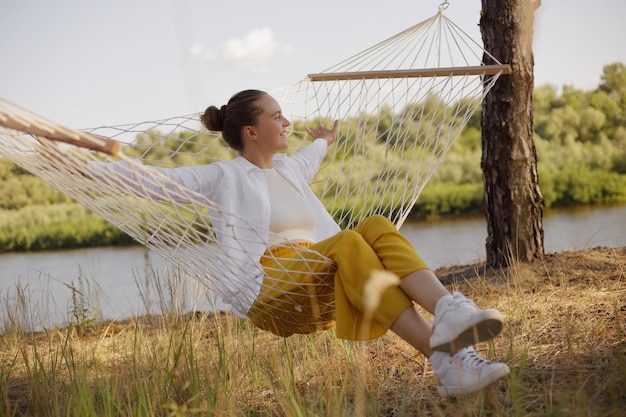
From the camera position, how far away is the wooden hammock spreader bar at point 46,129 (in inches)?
52.6

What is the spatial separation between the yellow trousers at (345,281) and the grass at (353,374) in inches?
5.6

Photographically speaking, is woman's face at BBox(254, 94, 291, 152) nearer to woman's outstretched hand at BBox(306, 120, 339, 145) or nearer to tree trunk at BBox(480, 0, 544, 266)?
woman's outstretched hand at BBox(306, 120, 339, 145)

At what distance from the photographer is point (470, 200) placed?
7652mm

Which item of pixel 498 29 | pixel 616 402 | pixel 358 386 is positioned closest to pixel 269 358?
pixel 358 386

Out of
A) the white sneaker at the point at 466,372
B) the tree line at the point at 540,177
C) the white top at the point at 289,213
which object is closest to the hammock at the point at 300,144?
the white top at the point at 289,213

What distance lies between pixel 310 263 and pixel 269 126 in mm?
592

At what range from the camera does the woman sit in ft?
5.25

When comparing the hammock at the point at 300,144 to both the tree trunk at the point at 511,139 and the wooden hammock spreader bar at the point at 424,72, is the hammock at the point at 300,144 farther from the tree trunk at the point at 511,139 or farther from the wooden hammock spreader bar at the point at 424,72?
the tree trunk at the point at 511,139

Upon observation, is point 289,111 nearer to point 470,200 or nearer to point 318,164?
point 318,164

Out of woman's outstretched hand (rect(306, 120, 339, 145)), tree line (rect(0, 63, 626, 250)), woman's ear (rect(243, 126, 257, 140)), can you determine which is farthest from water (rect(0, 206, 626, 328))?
woman's outstretched hand (rect(306, 120, 339, 145))

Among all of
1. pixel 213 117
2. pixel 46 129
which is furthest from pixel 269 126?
pixel 46 129

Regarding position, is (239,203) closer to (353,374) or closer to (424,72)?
(353,374)

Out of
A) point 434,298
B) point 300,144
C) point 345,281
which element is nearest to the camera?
point 434,298

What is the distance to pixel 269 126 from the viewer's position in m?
2.28
